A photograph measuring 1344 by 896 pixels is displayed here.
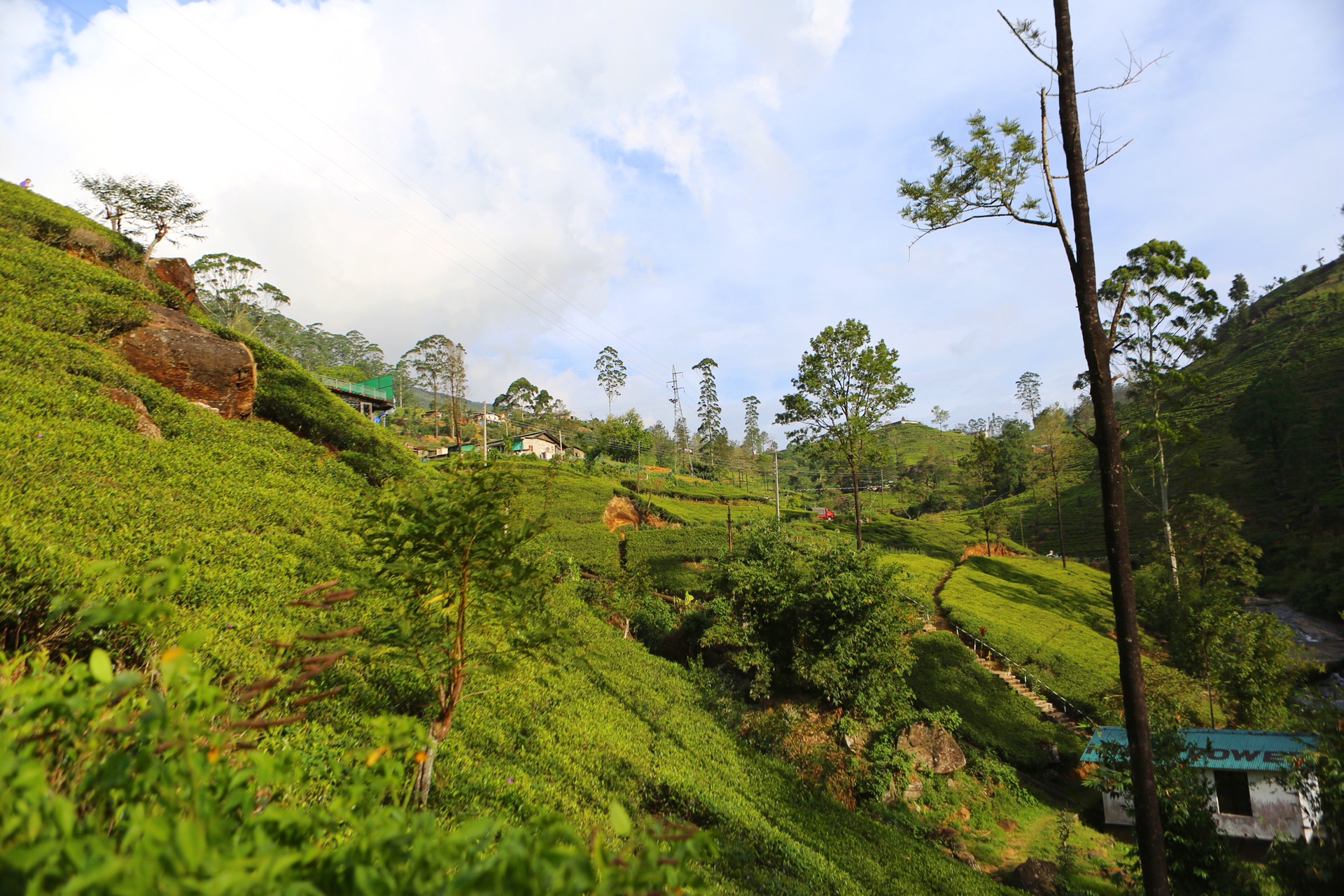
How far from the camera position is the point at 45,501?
699cm

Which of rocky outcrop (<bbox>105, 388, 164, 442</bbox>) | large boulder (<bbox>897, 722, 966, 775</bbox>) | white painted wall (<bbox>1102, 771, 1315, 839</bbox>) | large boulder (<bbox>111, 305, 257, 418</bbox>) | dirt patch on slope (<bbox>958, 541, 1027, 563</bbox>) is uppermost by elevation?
large boulder (<bbox>111, 305, 257, 418</bbox>)

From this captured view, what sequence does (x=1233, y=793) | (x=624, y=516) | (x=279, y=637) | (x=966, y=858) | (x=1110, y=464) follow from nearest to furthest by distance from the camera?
(x=1110, y=464) < (x=279, y=637) < (x=966, y=858) < (x=1233, y=793) < (x=624, y=516)

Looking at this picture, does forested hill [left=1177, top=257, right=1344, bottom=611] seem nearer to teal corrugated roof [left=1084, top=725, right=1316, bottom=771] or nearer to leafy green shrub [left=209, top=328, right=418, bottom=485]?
teal corrugated roof [left=1084, top=725, right=1316, bottom=771]

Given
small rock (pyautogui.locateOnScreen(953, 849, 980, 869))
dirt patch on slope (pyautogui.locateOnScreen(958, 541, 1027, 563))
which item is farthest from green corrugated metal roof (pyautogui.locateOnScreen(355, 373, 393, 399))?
dirt patch on slope (pyautogui.locateOnScreen(958, 541, 1027, 563))

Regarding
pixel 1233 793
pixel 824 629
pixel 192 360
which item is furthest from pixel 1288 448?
pixel 192 360

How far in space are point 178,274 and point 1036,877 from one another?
30379 millimetres

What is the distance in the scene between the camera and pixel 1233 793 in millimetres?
13750

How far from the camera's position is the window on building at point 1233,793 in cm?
1358

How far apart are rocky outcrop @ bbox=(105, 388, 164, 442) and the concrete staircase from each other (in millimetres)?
26098

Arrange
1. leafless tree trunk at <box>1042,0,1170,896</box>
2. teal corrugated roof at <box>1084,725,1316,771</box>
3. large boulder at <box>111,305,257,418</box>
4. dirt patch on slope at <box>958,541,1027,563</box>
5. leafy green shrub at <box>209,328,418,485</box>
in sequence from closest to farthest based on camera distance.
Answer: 1. leafless tree trunk at <box>1042,0,1170,896</box>
2. teal corrugated roof at <box>1084,725,1316,771</box>
3. large boulder at <box>111,305,257,418</box>
4. leafy green shrub at <box>209,328,418,485</box>
5. dirt patch on slope at <box>958,541,1027,563</box>

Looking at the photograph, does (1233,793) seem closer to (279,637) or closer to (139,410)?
(279,637)

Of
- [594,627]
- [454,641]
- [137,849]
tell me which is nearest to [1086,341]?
[454,641]

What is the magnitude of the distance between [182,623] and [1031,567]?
44402 millimetres

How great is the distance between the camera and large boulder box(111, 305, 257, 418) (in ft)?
46.6
